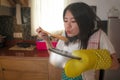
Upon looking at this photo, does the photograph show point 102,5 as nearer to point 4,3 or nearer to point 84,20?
point 4,3

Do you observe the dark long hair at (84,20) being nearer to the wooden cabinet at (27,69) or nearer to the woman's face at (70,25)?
the woman's face at (70,25)

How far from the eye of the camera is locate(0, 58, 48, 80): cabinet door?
1.82 meters

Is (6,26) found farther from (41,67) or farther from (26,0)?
(41,67)

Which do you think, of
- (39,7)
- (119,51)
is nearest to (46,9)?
(39,7)

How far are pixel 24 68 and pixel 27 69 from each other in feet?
0.11

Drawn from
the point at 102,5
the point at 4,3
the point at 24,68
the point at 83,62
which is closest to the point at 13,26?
the point at 4,3

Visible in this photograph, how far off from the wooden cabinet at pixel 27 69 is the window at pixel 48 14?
1.93 feet

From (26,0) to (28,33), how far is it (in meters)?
0.42

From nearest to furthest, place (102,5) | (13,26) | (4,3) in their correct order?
(4,3), (102,5), (13,26)

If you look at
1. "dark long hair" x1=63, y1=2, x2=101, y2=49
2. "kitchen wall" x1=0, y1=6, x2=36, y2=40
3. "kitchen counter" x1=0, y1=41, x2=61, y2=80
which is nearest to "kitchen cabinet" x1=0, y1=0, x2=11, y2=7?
"kitchen wall" x1=0, y1=6, x2=36, y2=40

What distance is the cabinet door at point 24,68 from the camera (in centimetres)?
182

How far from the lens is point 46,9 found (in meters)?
2.26

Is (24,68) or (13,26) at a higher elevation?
(13,26)

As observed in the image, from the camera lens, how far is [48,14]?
2270mm
